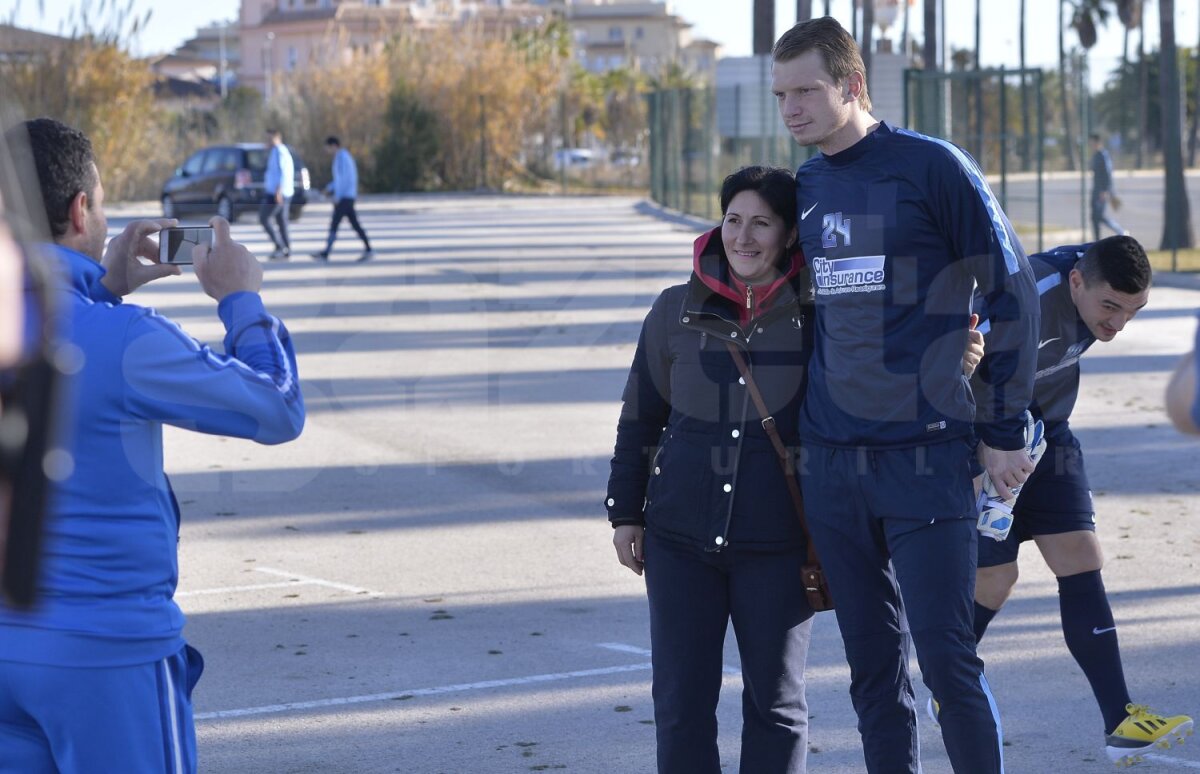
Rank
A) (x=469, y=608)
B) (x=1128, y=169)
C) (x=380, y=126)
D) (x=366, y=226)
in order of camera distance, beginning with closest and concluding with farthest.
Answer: (x=469, y=608), (x=1128, y=169), (x=366, y=226), (x=380, y=126)

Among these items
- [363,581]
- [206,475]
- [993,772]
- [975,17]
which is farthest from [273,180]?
[975,17]

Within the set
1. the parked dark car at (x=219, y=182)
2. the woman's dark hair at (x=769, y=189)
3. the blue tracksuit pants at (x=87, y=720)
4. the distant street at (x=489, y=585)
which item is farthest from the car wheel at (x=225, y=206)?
the blue tracksuit pants at (x=87, y=720)

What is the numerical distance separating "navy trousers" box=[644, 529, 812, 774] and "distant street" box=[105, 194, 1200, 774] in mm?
911

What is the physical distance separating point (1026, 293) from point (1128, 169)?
2730 cm

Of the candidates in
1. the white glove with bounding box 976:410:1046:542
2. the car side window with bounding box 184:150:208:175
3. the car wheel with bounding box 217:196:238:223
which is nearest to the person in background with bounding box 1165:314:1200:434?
the white glove with bounding box 976:410:1046:542

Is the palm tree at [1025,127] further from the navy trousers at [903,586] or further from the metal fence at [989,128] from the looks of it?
the navy trousers at [903,586]

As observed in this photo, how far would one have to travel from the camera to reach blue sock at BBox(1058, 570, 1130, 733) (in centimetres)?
511

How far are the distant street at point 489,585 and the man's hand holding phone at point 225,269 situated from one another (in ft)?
7.71

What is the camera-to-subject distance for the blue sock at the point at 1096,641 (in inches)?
201

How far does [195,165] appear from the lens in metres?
37.0

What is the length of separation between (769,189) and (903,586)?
1101 millimetres

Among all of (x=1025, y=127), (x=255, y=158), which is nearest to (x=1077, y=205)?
(x=1025, y=127)

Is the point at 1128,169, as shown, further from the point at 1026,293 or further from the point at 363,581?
the point at 1026,293

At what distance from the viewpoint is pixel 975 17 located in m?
74.4
